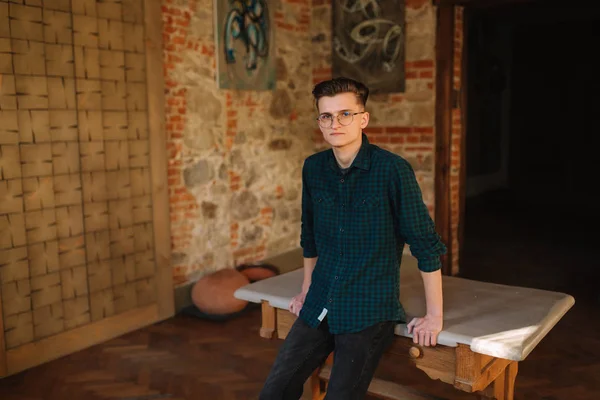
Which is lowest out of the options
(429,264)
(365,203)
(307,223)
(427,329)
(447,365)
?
(447,365)

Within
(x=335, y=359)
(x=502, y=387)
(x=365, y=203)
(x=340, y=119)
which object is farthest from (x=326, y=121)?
(x=502, y=387)

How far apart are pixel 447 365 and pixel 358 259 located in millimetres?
508

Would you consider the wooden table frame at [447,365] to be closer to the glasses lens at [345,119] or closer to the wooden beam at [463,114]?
the glasses lens at [345,119]

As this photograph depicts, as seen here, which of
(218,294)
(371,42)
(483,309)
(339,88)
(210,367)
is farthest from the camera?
(371,42)

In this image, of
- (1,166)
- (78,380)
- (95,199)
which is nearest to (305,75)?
(95,199)

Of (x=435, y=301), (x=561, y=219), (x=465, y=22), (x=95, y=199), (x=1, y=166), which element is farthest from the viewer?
(x=561, y=219)

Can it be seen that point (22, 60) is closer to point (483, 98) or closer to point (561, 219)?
point (561, 219)

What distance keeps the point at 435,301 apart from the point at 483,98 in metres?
8.88

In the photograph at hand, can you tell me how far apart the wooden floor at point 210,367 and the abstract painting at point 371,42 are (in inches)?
92.8

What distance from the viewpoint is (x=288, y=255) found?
5.79 metres

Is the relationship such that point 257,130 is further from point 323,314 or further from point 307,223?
point 323,314

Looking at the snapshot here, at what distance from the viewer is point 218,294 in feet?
14.8

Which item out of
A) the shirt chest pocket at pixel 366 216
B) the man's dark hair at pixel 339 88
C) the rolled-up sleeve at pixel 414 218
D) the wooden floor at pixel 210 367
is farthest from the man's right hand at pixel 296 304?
the wooden floor at pixel 210 367

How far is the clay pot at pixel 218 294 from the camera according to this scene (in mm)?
4504
